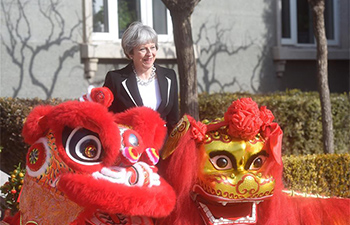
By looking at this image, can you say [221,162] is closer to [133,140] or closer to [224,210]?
[224,210]

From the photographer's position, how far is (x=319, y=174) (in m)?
5.72

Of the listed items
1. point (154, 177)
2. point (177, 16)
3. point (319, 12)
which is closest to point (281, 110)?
point (319, 12)

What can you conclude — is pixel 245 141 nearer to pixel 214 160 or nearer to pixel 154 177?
pixel 214 160

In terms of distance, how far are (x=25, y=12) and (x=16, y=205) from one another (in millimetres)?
3976

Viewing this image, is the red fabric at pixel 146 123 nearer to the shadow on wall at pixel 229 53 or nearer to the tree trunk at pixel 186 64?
the tree trunk at pixel 186 64

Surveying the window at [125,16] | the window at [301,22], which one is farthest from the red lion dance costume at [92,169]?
the window at [301,22]

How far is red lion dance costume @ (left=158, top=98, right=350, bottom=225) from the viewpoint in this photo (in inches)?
132

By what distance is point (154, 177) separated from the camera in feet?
10.6

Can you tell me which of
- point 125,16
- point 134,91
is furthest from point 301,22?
point 134,91

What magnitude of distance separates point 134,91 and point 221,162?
0.86 m

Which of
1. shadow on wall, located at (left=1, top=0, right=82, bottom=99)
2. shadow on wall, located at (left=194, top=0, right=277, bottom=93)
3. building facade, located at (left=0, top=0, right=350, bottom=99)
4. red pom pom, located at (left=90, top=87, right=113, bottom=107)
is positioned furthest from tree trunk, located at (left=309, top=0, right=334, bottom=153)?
red pom pom, located at (left=90, top=87, right=113, bottom=107)

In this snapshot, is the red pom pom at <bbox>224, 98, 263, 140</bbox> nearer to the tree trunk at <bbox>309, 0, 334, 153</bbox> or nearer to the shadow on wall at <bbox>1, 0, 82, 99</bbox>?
the tree trunk at <bbox>309, 0, 334, 153</bbox>

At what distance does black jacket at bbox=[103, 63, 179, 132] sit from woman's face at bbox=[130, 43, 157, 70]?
110mm

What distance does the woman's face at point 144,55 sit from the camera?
376 cm
